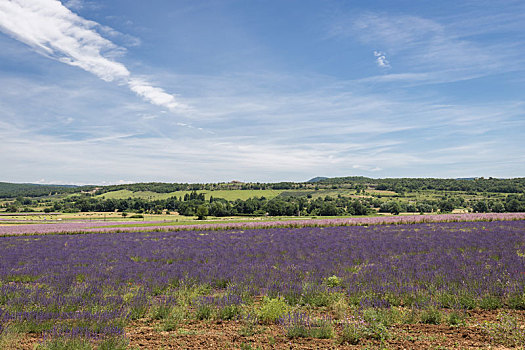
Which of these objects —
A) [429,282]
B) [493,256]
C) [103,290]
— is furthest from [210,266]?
[493,256]

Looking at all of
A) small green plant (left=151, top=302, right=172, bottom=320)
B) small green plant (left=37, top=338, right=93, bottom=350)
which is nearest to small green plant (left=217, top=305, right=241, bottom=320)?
small green plant (left=151, top=302, right=172, bottom=320)

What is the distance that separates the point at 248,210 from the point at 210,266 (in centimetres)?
8844

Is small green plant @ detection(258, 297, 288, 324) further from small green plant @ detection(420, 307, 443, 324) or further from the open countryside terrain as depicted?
small green plant @ detection(420, 307, 443, 324)

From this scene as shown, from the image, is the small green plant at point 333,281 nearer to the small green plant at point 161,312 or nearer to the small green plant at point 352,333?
the small green plant at point 352,333

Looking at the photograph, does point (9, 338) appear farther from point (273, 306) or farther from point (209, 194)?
point (209, 194)

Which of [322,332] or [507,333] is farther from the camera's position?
[322,332]

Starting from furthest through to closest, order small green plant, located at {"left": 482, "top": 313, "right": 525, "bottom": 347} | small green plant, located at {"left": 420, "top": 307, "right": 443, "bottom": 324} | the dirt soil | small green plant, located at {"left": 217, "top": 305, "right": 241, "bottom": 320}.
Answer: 1. small green plant, located at {"left": 217, "top": 305, "right": 241, "bottom": 320}
2. small green plant, located at {"left": 420, "top": 307, "right": 443, "bottom": 324}
3. the dirt soil
4. small green plant, located at {"left": 482, "top": 313, "right": 525, "bottom": 347}

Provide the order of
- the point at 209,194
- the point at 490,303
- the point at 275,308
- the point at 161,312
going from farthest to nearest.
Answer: the point at 209,194
the point at 161,312
the point at 490,303
the point at 275,308

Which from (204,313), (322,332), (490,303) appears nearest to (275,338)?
(322,332)

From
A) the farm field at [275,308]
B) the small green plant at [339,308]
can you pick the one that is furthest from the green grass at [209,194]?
the small green plant at [339,308]

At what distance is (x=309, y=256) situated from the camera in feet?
44.2

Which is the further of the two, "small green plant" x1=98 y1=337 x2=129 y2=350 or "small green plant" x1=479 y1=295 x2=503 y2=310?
"small green plant" x1=479 y1=295 x2=503 y2=310

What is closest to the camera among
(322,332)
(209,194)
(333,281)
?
(322,332)

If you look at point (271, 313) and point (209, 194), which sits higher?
point (271, 313)
